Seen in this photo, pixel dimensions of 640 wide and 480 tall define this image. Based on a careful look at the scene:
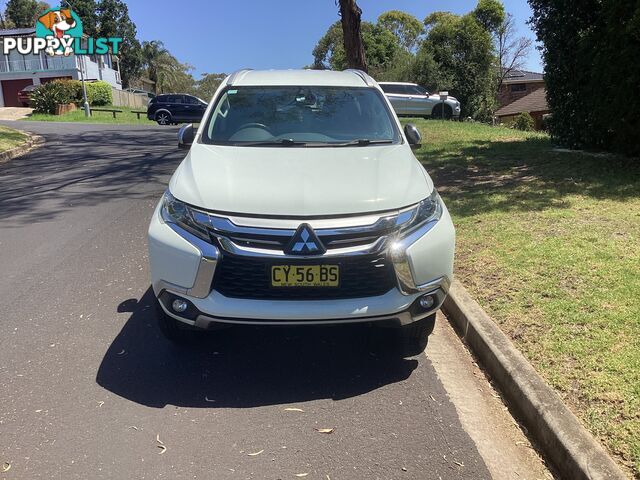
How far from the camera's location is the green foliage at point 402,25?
57906 millimetres

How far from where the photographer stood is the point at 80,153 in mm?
14000

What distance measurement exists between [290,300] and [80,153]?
1263 centimetres

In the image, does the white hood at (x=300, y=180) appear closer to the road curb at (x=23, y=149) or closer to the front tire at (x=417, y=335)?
the front tire at (x=417, y=335)

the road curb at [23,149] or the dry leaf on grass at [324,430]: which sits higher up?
the road curb at [23,149]

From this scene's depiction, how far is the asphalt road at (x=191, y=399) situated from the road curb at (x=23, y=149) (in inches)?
362

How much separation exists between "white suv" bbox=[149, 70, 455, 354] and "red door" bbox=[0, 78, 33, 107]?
5031 cm

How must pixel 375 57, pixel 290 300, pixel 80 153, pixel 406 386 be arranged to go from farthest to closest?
pixel 375 57 → pixel 80 153 → pixel 406 386 → pixel 290 300

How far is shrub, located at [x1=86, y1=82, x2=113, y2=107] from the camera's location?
128 feet

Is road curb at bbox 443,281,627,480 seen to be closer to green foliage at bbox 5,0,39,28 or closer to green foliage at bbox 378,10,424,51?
green foliage at bbox 378,10,424,51

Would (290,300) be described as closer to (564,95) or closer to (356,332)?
(356,332)

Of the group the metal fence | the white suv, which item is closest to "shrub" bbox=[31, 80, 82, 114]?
the metal fence

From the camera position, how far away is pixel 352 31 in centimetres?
1343

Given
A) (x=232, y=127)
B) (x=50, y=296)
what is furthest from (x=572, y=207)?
(x=50, y=296)

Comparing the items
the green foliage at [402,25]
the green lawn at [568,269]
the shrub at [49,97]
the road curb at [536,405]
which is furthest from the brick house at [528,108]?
the road curb at [536,405]
